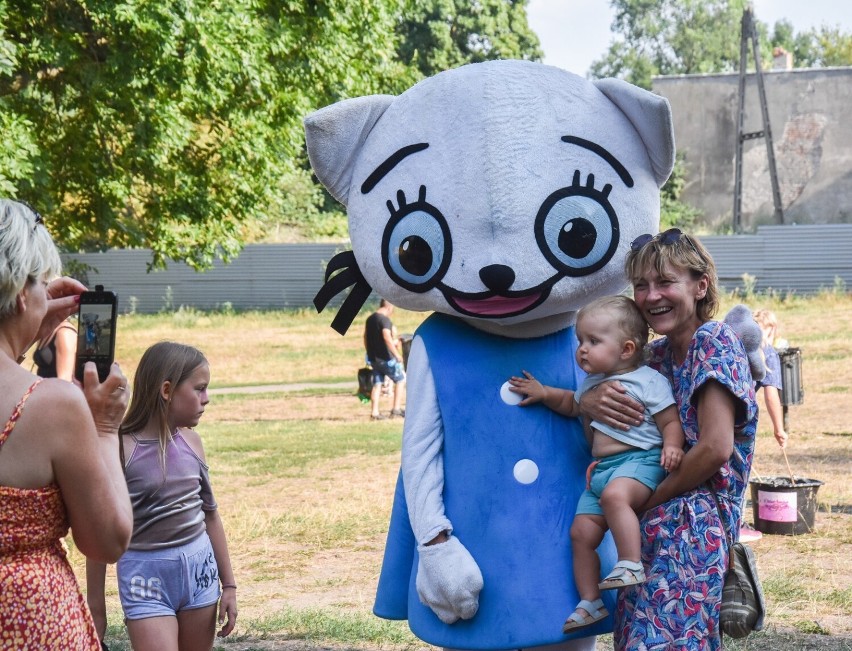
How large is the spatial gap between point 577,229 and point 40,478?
5.84 ft

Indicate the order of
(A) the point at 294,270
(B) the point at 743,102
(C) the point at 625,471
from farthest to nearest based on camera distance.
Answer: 1. (A) the point at 294,270
2. (B) the point at 743,102
3. (C) the point at 625,471

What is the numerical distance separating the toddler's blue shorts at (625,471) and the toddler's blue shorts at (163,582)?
1.32 m

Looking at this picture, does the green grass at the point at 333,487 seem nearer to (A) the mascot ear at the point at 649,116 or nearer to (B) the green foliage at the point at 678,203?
(A) the mascot ear at the point at 649,116

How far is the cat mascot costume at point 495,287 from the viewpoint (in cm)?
332

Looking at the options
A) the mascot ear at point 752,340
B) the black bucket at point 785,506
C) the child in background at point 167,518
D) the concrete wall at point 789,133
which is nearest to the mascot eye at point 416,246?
the child in background at point 167,518

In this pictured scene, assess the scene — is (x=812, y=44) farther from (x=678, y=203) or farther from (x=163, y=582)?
(x=163, y=582)

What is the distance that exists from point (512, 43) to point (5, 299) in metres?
35.1

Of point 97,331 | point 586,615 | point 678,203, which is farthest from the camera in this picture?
point 678,203

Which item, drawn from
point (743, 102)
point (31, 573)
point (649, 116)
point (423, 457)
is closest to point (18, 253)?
point (31, 573)

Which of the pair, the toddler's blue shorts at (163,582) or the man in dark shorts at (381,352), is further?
the man in dark shorts at (381,352)

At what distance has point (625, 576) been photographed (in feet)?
9.50

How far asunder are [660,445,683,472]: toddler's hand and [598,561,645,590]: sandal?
0.27 m

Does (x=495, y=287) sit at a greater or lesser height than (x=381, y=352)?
greater

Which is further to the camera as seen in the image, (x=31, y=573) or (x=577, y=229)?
(x=577, y=229)
